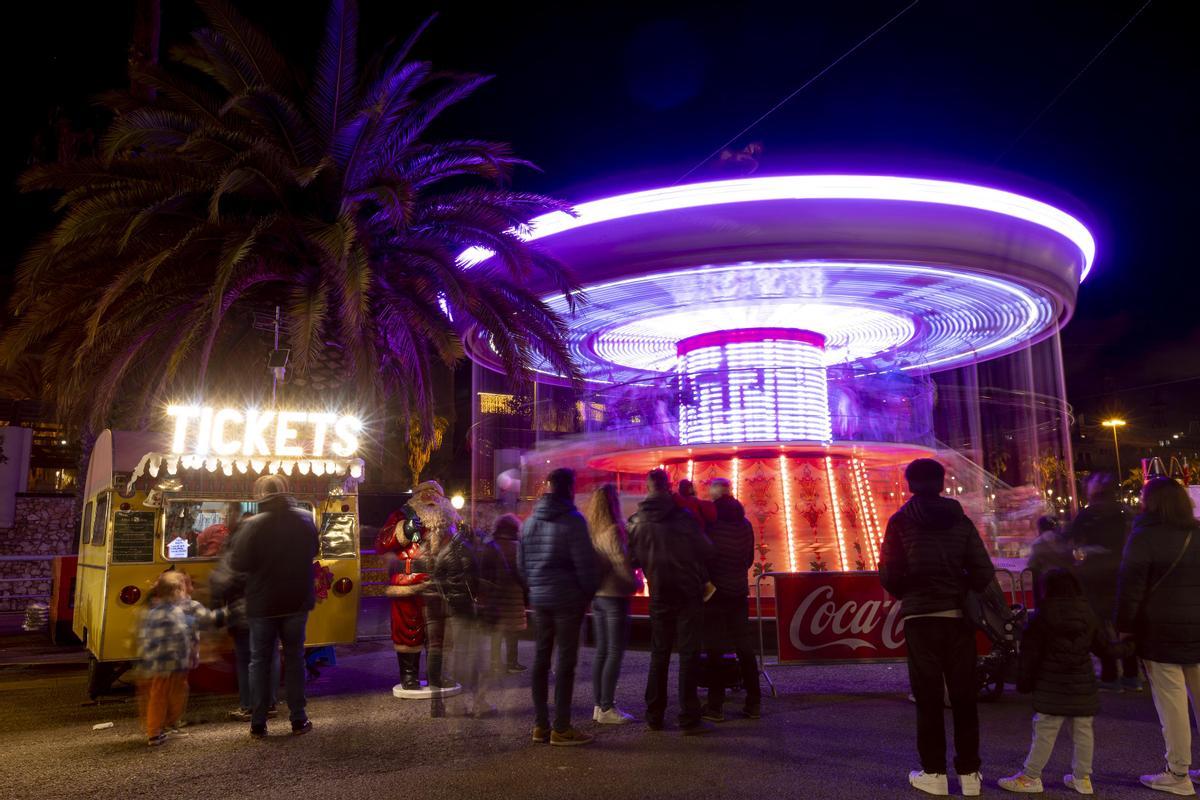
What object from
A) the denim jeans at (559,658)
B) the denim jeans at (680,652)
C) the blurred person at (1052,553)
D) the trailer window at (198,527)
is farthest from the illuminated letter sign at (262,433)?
the blurred person at (1052,553)

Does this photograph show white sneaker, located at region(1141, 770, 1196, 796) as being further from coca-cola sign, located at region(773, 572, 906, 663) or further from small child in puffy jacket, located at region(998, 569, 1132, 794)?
coca-cola sign, located at region(773, 572, 906, 663)

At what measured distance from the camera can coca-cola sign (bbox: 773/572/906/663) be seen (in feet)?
23.9

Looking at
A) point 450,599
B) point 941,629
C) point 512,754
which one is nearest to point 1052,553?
point 941,629

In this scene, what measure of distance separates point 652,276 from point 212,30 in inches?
232

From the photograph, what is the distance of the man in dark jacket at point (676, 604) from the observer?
5684 millimetres

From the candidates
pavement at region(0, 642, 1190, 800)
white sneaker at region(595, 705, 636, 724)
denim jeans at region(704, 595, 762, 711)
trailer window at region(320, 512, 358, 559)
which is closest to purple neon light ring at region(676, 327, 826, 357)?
pavement at region(0, 642, 1190, 800)

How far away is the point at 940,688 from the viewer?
4332 millimetres

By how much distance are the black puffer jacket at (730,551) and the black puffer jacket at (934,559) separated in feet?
5.97

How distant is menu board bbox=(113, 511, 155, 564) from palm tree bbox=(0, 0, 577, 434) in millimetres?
2585

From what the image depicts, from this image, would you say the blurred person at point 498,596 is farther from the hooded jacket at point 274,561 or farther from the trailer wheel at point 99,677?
the trailer wheel at point 99,677

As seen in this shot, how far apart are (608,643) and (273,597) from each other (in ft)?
7.50

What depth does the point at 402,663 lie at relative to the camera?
282 inches

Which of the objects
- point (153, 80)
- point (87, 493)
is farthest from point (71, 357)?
point (153, 80)

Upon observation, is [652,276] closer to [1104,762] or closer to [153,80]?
[153,80]
